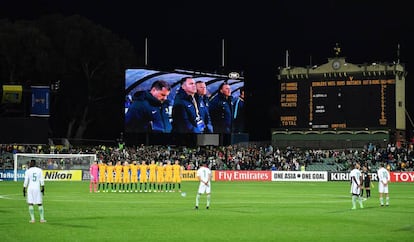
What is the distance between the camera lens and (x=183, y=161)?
242 feet

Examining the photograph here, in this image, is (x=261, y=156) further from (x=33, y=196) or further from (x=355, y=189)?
(x=33, y=196)

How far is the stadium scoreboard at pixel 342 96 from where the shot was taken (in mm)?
65375

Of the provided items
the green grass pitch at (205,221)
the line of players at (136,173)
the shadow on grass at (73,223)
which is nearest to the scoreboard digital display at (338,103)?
the line of players at (136,173)

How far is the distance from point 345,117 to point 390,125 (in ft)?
14.0

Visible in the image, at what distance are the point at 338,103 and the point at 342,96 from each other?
77 centimetres

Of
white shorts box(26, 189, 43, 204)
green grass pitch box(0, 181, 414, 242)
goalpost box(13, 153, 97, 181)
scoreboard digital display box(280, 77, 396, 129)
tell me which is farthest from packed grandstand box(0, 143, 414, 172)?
white shorts box(26, 189, 43, 204)

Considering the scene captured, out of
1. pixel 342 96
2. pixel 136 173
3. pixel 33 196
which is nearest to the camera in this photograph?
pixel 33 196

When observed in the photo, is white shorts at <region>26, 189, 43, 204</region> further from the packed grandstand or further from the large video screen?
the large video screen

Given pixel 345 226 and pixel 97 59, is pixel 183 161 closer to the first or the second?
pixel 97 59

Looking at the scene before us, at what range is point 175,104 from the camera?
71188 mm

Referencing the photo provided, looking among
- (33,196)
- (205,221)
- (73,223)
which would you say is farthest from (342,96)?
(33,196)

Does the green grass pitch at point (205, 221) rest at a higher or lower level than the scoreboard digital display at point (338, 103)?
lower

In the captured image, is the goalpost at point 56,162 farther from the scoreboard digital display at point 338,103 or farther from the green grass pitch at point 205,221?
the green grass pitch at point 205,221

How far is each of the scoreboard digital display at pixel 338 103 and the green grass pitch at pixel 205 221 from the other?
29510 millimetres
